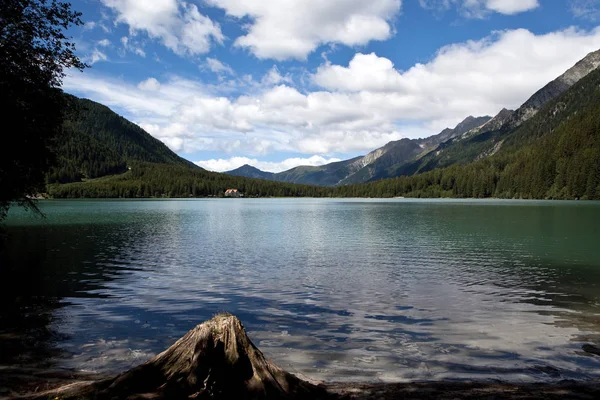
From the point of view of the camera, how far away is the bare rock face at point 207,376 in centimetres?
804

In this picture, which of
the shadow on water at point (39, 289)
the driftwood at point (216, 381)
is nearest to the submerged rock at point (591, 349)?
the driftwood at point (216, 381)

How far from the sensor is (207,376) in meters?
8.30

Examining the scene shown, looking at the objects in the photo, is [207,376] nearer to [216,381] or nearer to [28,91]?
[216,381]

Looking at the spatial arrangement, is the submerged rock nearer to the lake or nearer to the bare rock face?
the lake

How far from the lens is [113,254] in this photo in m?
39.8

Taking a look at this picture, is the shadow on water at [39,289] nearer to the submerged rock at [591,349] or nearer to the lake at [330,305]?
the lake at [330,305]

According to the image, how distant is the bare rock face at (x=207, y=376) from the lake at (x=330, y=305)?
12.4ft

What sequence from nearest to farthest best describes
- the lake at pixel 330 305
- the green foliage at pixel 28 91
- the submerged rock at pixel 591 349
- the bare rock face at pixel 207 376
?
the bare rock face at pixel 207 376
the lake at pixel 330 305
the submerged rock at pixel 591 349
the green foliage at pixel 28 91

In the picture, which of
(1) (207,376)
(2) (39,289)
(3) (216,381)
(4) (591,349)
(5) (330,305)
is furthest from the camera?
(2) (39,289)

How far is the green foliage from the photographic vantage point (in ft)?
79.7

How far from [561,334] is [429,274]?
47.0 feet

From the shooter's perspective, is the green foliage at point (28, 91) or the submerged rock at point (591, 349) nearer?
the submerged rock at point (591, 349)

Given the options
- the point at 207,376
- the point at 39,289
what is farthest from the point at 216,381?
the point at 39,289

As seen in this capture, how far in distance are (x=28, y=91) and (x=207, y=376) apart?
2489 cm
